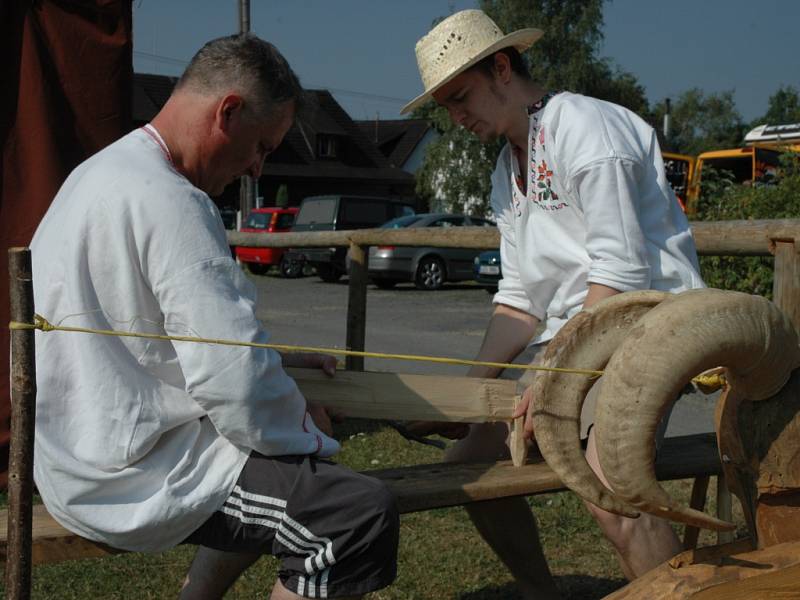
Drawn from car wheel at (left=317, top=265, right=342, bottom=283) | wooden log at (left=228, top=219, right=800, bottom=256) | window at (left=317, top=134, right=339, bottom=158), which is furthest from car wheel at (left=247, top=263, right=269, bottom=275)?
window at (left=317, top=134, right=339, bottom=158)

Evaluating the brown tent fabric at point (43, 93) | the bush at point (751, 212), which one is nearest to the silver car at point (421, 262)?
the bush at point (751, 212)

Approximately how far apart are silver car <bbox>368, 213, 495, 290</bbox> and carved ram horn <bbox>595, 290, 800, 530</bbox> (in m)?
17.2

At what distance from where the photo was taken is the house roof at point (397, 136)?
50.0 m

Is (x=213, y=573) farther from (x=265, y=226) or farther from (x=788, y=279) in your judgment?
(x=265, y=226)

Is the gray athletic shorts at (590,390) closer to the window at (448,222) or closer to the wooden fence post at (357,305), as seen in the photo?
the wooden fence post at (357,305)

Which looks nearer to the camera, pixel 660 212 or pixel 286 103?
pixel 286 103

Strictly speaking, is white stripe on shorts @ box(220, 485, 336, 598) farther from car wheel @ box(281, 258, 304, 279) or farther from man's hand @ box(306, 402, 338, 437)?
car wheel @ box(281, 258, 304, 279)

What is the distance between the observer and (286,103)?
2.66m

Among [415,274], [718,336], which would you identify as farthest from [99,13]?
[415,274]

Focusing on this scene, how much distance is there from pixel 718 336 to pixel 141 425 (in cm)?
128

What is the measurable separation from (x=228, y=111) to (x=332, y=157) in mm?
42831

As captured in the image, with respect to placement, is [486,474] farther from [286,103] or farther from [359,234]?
[359,234]

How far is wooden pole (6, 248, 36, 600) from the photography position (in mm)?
2203

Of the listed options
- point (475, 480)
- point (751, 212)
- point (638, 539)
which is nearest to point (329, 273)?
point (751, 212)
